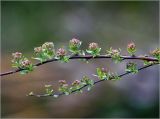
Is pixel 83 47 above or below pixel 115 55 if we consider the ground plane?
above

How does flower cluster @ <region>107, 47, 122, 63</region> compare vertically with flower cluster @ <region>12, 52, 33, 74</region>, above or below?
above

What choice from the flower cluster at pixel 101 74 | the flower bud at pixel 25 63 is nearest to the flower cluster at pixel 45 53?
the flower bud at pixel 25 63

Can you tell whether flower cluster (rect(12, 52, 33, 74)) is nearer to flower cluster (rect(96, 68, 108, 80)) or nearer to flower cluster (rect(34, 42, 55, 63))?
flower cluster (rect(34, 42, 55, 63))

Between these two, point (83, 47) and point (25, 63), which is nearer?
point (25, 63)

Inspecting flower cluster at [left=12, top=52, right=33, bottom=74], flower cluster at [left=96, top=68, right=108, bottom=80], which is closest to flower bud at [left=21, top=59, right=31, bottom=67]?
flower cluster at [left=12, top=52, right=33, bottom=74]

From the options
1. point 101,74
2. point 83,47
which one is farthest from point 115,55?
point 83,47

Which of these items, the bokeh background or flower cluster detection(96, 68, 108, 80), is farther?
the bokeh background

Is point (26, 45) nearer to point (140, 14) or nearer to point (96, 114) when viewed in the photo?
point (140, 14)

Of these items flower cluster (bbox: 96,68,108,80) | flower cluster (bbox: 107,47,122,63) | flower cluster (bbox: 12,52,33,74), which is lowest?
flower cluster (bbox: 96,68,108,80)

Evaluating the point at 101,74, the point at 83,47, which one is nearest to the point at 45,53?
the point at 101,74

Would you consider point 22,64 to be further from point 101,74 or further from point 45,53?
point 101,74
